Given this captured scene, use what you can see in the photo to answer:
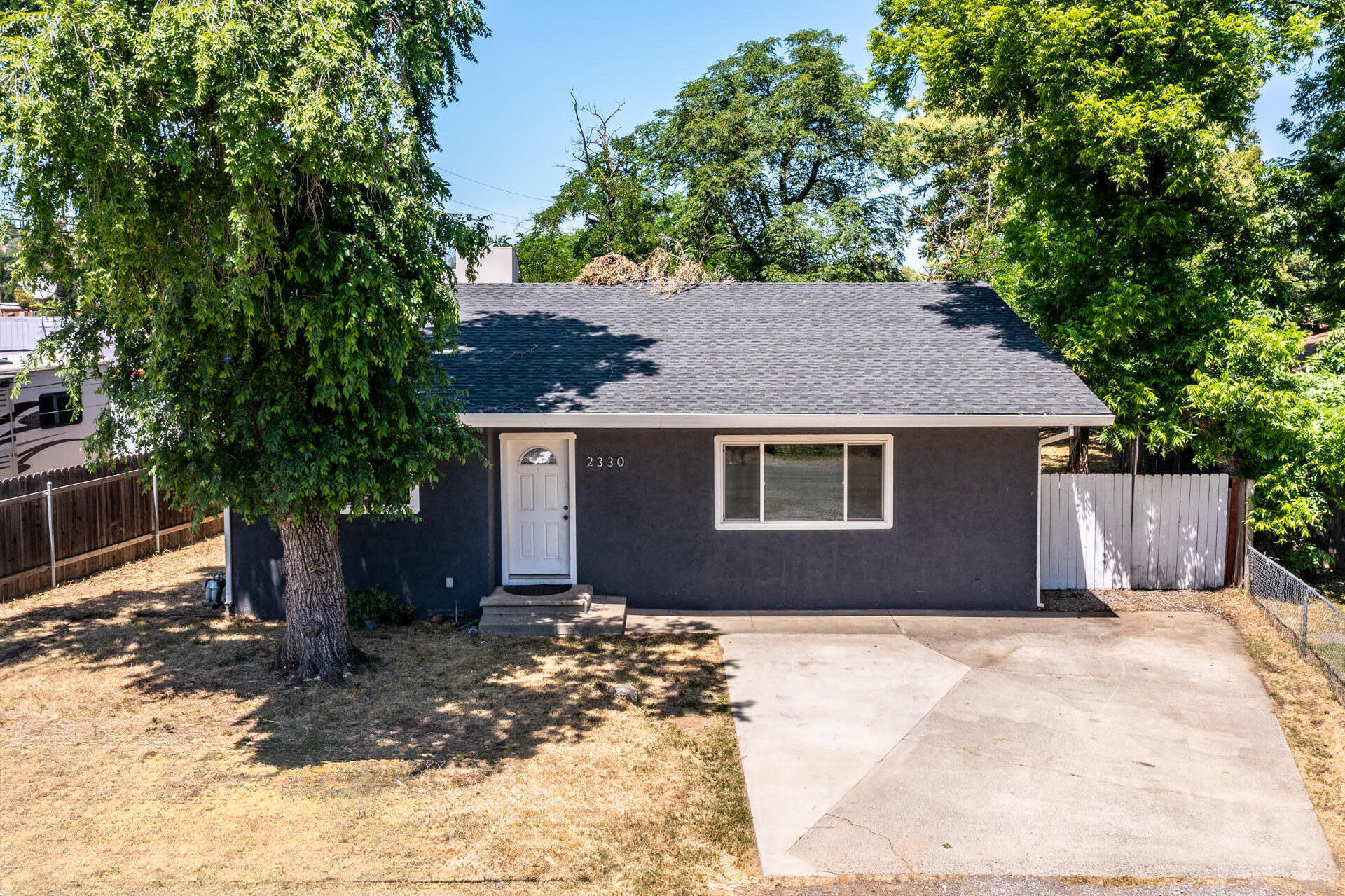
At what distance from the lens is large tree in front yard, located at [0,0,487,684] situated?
19.6 feet

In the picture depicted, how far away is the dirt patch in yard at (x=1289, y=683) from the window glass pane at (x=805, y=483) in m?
3.10

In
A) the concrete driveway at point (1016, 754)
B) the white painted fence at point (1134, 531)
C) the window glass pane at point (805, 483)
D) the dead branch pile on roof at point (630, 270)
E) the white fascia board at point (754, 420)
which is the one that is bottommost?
the concrete driveway at point (1016, 754)

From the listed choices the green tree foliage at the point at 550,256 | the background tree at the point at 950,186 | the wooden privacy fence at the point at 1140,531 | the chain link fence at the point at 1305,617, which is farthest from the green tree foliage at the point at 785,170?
the chain link fence at the point at 1305,617

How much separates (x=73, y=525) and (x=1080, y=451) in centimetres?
1576

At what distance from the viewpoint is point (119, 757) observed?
22.0 ft

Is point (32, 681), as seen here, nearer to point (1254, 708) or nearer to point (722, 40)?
point (1254, 708)

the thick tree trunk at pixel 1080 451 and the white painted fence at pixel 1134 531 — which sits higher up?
the thick tree trunk at pixel 1080 451

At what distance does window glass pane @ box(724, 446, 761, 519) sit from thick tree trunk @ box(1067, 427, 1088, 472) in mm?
6491

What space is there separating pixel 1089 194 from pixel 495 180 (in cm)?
1887

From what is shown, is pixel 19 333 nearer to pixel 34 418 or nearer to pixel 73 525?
pixel 34 418

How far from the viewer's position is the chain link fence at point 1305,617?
8219 millimetres

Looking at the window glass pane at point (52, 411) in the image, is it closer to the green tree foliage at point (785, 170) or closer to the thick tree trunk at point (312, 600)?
the thick tree trunk at point (312, 600)

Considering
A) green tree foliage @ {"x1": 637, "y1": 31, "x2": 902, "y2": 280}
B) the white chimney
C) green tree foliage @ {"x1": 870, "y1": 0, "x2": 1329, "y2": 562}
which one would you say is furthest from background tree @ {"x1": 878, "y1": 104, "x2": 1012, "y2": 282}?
the white chimney

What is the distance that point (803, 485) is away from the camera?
35.6 feet
